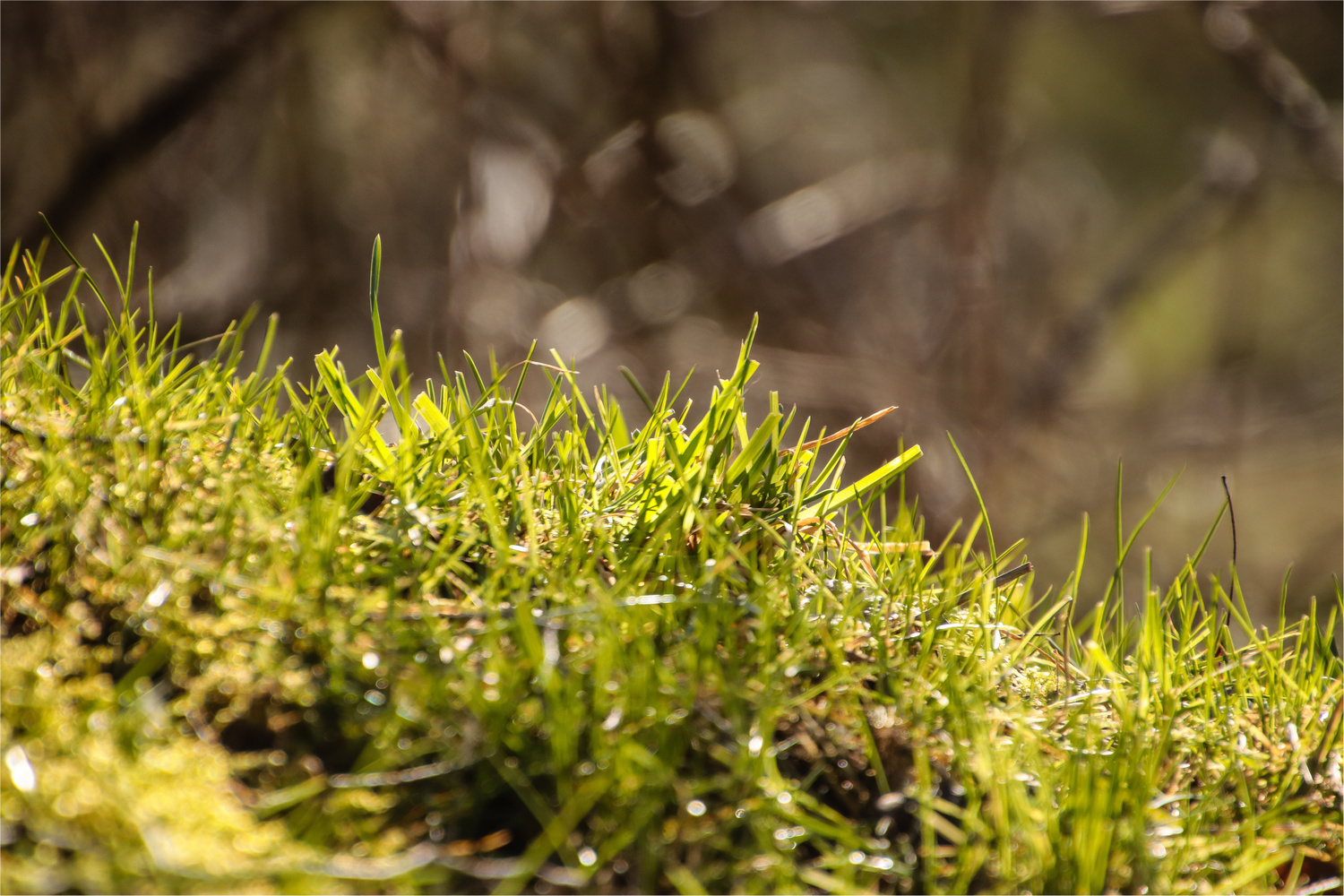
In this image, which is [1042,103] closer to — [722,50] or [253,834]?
[722,50]

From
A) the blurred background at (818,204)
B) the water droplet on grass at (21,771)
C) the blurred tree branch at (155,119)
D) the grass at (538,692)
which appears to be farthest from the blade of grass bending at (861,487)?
the blurred tree branch at (155,119)

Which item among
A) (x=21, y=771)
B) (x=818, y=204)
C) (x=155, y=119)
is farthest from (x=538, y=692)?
(x=818, y=204)

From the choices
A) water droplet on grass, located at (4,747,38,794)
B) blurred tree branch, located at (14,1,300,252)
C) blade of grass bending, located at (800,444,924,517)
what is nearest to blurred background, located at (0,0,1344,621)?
blurred tree branch, located at (14,1,300,252)

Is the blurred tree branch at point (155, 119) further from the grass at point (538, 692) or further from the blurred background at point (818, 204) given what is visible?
the grass at point (538, 692)

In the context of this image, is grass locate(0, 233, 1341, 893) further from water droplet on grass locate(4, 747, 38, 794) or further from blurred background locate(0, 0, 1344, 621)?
blurred background locate(0, 0, 1344, 621)

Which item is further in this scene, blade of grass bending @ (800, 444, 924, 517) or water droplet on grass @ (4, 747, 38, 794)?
blade of grass bending @ (800, 444, 924, 517)

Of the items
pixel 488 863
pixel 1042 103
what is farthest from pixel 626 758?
pixel 1042 103
